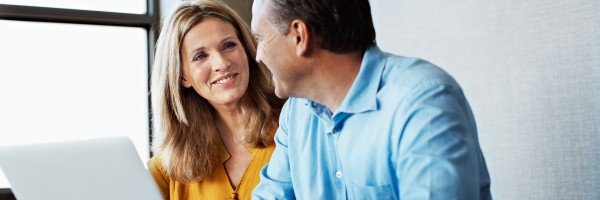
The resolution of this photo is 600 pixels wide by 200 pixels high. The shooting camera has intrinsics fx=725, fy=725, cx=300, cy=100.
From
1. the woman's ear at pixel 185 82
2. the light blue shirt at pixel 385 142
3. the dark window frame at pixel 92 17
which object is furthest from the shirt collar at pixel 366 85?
the dark window frame at pixel 92 17

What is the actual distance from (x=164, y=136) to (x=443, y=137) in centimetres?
126

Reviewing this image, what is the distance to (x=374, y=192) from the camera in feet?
4.29

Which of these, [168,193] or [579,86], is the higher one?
[579,86]

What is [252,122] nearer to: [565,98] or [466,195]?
[565,98]

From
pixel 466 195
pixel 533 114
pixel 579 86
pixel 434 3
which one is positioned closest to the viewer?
pixel 466 195

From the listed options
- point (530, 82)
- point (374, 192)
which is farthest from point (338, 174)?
point (530, 82)

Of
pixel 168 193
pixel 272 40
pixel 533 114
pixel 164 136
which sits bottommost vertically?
pixel 168 193

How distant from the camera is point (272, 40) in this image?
53.1 inches

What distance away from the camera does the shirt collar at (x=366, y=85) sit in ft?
4.26

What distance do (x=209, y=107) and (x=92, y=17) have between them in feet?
2.76

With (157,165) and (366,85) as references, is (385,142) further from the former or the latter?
(157,165)

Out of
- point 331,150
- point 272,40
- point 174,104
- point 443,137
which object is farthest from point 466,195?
point 174,104

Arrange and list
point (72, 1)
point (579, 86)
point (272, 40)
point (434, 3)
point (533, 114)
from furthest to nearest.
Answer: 1. point (72, 1)
2. point (434, 3)
3. point (533, 114)
4. point (579, 86)
5. point (272, 40)

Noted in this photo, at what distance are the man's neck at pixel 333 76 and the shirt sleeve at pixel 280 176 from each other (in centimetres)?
26
